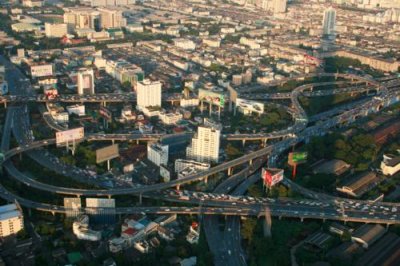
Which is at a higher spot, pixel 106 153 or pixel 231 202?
pixel 106 153

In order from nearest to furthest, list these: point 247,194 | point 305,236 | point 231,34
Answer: point 305,236 → point 247,194 → point 231,34

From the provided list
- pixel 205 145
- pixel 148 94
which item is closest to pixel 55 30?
pixel 148 94

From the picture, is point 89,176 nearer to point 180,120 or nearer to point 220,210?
point 220,210

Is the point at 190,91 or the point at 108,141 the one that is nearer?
the point at 108,141

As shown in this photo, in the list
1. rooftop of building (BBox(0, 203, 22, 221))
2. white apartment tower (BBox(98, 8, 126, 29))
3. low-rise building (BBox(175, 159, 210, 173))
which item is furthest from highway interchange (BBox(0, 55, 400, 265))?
white apartment tower (BBox(98, 8, 126, 29))

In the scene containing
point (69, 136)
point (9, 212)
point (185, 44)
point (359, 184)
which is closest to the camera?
point (9, 212)

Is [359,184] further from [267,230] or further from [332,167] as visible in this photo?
[267,230]

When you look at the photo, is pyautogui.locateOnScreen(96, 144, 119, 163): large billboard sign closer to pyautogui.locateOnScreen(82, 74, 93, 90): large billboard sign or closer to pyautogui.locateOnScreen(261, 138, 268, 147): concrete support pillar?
pyautogui.locateOnScreen(261, 138, 268, 147): concrete support pillar

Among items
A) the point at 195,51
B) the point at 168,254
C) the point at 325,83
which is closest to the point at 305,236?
the point at 168,254
